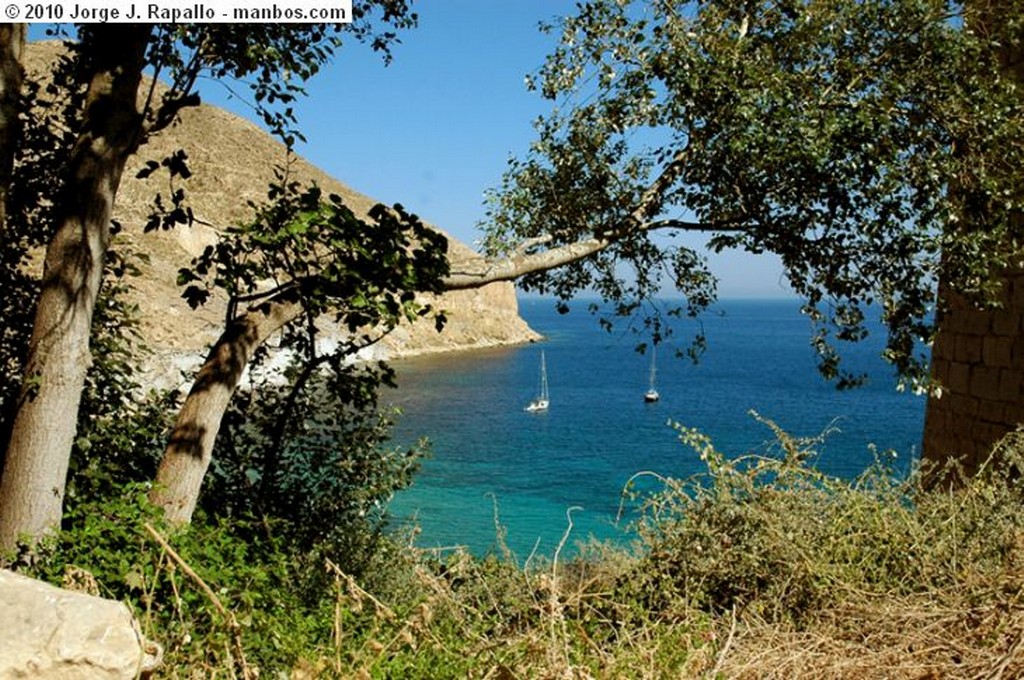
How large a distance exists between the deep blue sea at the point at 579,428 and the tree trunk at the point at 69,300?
103 inches

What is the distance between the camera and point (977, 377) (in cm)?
798

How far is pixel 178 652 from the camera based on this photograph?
136 inches

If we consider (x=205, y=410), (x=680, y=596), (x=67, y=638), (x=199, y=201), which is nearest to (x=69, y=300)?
(x=205, y=410)

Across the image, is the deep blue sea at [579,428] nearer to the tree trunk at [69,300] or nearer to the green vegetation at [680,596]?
the green vegetation at [680,596]

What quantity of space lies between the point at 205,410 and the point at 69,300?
94 centimetres

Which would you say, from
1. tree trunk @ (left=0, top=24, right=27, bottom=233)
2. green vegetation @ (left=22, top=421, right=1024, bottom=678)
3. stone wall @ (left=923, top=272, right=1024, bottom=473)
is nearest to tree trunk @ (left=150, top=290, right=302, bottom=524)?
green vegetation @ (left=22, top=421, right=1024, bottom=678)

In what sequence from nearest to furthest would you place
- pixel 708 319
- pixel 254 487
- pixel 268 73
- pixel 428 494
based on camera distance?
1. pixel 268 73
2. pixel 254 487
3. pixel 428 494
4. pixel 708 319

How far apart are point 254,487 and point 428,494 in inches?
535

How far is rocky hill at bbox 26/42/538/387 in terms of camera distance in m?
30.3

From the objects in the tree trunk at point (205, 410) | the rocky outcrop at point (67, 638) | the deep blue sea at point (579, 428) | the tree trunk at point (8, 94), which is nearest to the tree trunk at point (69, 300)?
the tree trunk at point (8, 94)

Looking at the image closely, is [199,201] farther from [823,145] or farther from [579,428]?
[823,145]

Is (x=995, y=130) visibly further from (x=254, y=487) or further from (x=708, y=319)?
(x=708, y=319)

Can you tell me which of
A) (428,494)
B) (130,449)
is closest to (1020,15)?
(130,449)

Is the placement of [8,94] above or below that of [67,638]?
above
